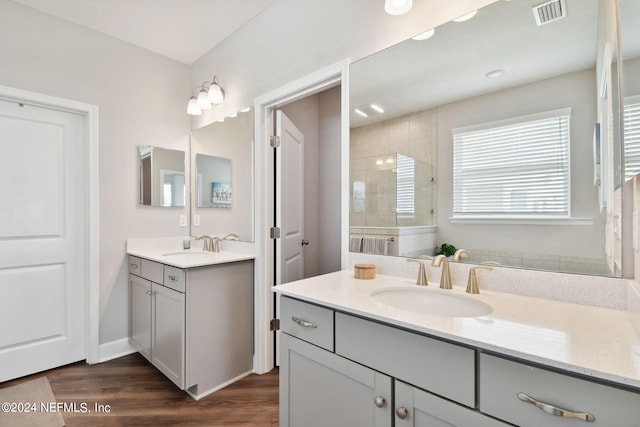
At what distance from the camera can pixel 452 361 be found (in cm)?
82

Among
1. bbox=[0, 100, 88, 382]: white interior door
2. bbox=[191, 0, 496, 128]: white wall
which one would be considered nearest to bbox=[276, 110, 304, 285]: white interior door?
bbox=[191, 0, 496, 128]: white wall

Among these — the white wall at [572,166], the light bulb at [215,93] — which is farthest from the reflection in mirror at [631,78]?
the light bulb at [215,93]

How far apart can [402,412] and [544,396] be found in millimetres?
388

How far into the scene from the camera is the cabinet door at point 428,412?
776mm

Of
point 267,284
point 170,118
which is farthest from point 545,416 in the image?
point 170,118

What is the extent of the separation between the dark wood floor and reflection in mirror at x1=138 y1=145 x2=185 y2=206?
140cm

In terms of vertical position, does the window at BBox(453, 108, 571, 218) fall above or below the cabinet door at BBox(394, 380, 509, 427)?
above

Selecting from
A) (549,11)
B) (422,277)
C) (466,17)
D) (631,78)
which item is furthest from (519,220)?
(466,17)

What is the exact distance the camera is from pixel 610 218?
1016 mm

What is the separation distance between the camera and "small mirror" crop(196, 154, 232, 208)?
8.76 ft

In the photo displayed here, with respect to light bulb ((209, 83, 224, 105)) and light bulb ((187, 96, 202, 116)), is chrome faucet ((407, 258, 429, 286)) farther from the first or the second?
light bulb ((187, 96, 202, 116))

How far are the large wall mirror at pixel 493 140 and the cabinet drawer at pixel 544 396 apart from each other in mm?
585

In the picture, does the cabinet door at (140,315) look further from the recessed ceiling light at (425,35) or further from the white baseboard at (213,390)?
the recessed ceiling light at (425,35)

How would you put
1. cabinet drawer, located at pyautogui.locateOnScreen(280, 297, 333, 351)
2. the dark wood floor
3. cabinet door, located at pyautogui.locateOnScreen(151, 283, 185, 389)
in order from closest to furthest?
cabinet drawer, located at pyautogui.locateOnScreen(280, 297, 333, 351) → the dark wood floor → cabinet door, located at pyautogui.locateOnScreen(151, 283, 185, 389)
